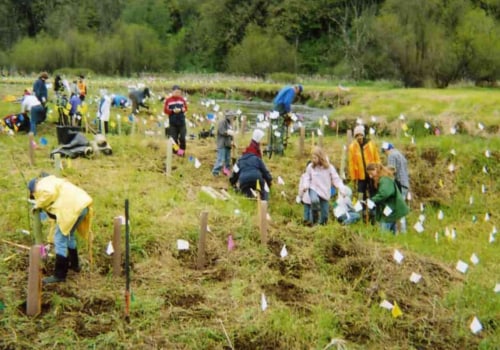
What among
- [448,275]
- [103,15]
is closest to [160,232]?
[448,275]

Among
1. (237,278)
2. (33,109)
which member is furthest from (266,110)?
(237,278)

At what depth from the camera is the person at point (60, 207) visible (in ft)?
21.6

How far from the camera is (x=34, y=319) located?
20.3ft

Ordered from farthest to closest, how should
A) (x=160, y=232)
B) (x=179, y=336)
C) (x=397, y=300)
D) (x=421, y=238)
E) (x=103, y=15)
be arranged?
(x=103, y=15) → (x=421, y=238) → (x=160, y=232) → (x=397, y=300) → (x=179, y=336)

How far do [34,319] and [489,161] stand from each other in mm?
12023

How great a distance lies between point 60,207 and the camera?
664cm

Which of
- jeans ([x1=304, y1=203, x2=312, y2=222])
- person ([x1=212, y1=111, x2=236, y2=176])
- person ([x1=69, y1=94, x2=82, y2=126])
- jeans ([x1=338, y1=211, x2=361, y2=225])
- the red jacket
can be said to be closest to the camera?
jeans ([x1=304, y1=203, x2=312, y2=222])

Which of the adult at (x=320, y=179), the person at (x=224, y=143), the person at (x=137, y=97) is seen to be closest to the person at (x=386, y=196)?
the adult at (x=320, y=179)

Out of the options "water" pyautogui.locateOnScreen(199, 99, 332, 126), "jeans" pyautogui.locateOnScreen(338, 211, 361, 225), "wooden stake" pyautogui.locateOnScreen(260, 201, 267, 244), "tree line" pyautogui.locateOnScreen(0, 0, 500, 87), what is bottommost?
"jeans" pyautogui.locateOnScreen(338, 211, 361, 225)

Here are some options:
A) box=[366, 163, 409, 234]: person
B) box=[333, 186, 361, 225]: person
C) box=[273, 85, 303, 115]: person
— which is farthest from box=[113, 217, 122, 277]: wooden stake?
box=[273, 85, 303, 115]: person

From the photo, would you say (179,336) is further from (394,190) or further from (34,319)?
(394,190)

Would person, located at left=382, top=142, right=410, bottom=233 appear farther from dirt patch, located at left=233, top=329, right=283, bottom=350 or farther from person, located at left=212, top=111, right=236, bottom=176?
dirt patch, located at left=233, top=329, right=283, bottom=350

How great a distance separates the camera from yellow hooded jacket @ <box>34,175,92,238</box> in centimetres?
656

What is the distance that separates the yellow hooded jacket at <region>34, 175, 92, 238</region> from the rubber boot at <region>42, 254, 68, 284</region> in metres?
0.44
